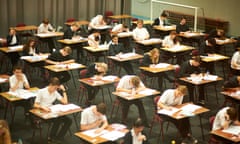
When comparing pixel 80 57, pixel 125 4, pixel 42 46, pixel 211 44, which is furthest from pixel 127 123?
pixel 125 4

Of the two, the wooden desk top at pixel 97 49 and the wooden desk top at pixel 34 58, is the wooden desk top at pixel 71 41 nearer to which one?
the wooden desk top at pixel 97 49

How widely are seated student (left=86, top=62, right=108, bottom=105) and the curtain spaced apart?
7.83 m

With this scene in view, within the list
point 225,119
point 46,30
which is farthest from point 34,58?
point 225,119

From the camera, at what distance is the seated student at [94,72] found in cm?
1155

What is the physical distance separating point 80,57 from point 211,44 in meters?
4.65

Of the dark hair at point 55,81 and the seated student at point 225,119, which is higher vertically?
the dark hair at point 55,81

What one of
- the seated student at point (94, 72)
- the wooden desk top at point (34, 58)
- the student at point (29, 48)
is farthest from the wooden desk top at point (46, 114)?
the student at point (29, 48)

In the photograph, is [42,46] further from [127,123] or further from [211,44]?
[127,123]

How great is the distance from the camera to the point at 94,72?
464 inches

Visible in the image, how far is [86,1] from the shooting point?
20.5 metres

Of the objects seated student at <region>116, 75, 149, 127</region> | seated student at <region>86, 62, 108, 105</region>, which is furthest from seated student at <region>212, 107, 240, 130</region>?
seated student at <region>86, 62, 108, 105</region>

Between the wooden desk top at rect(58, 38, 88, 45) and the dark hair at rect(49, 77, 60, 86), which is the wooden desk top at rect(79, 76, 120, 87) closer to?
the dark hair at rect(49, 77, 60, 86)

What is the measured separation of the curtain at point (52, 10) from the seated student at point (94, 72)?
7826 mm

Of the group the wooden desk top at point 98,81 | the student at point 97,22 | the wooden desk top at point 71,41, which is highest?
the student at point 97,22
